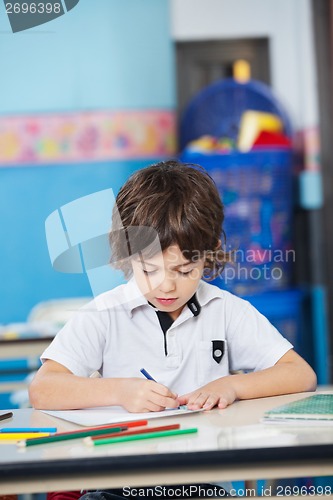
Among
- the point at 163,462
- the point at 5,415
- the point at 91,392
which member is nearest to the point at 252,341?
the point at 91,392

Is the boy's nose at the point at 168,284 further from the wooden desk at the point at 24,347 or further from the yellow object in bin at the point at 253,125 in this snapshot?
the yellow object in bin at the point at 253,125

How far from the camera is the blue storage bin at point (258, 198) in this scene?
282 cm

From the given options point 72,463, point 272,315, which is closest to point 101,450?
point 72,463

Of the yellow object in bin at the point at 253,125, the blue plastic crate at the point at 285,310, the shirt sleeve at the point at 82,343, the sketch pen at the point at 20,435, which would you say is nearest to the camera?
the sketch pen at the point at 20,435

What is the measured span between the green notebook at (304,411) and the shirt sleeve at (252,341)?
0.19 meters

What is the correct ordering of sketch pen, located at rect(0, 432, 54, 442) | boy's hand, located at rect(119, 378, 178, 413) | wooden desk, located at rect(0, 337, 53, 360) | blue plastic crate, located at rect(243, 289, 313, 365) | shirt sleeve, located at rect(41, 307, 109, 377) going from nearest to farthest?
sketch pen, located at rect(0, 432, 54, 442) < boy's hand, located at rect(119, 378, 178, 413) < shirt sleeve, located at rect(41, 307, 109, 377) < wooden desk, located at rect(0, 337, 53, 360) < blue plastic crate, located at rect(243, 289, 313, 365)

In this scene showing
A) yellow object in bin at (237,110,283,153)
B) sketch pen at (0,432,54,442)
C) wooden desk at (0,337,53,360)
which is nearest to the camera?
sketch pen at (0,432,54,442)

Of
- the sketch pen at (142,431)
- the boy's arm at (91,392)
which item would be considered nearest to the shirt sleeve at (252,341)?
the boy's arm at (91,392)

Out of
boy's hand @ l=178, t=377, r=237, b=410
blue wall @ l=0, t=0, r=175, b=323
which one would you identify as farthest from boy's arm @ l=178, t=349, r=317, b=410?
blue wall @ l=0, t=0, r=175, b=323

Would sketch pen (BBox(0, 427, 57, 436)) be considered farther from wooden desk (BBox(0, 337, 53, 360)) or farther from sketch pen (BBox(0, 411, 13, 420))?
wooden desk (BBox(0, 337, 53, 360))

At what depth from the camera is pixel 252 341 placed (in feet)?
4.08

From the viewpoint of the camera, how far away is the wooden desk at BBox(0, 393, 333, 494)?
2.54ft

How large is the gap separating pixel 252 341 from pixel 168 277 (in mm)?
170

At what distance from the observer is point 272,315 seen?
9.30 ft
